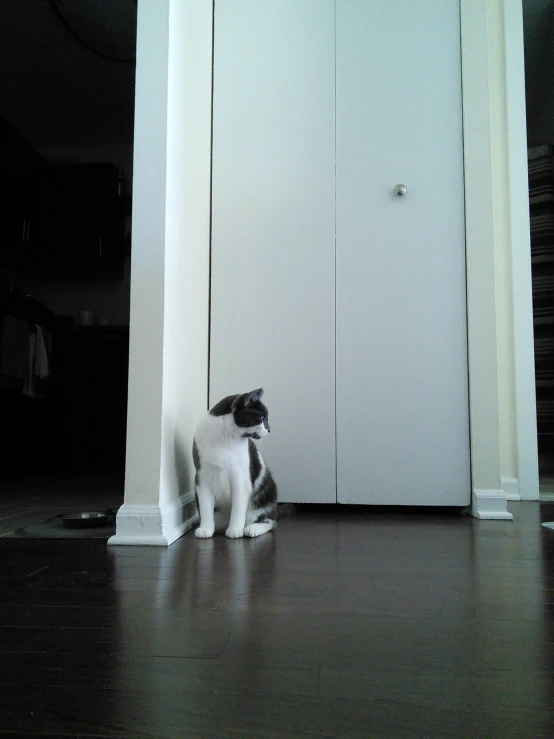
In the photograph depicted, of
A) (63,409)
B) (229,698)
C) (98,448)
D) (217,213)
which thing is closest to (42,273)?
(63,409)

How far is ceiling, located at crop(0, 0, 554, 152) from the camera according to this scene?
11.0 ft

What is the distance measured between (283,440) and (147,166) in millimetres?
1056

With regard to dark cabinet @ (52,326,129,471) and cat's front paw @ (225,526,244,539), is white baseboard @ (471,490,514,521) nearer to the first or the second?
cat's front paw @ (225,526,244,539)

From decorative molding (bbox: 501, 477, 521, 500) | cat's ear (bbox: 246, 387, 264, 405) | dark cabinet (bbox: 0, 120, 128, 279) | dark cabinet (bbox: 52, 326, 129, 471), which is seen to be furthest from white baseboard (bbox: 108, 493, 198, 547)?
dark cabinet (bbox: 0, 120, 128, 279)

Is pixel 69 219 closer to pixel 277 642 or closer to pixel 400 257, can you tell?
pixel 400 257

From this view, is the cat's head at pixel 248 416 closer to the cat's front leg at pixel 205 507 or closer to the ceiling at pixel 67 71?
the cat's front leg at pixel 205 507

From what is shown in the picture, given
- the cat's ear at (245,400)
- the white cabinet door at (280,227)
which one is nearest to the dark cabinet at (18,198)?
the white cabinet door at (280,227)

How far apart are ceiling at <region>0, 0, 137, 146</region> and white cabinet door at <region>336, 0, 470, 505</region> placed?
194cm

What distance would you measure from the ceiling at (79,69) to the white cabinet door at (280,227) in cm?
159

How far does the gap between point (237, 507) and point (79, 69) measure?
3653 mm

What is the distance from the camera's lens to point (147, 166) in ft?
5.10

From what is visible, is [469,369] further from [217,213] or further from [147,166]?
[147,166]

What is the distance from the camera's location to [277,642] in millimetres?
775

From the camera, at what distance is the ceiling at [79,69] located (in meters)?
3.35
